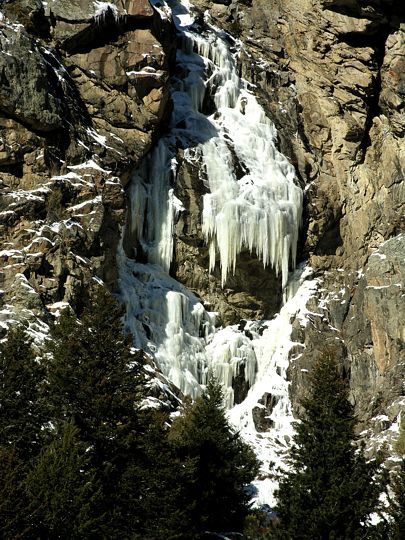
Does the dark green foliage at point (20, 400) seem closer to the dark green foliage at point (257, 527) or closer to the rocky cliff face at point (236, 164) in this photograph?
the dark green foliage at point (257, 527)

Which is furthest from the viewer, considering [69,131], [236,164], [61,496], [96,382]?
[236,164]

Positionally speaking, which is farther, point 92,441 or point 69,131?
point 69,131

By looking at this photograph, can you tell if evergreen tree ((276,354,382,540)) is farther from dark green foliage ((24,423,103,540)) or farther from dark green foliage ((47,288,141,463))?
dark green foliage ((24,423,103,540))

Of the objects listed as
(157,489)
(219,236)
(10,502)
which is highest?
(219,236)

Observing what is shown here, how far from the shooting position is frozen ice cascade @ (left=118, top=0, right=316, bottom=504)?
3928 centimetres

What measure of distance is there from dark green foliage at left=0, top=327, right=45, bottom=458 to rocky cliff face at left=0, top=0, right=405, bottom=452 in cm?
940

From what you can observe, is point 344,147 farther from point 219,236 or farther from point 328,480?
point 328,480

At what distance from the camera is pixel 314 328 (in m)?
42.6

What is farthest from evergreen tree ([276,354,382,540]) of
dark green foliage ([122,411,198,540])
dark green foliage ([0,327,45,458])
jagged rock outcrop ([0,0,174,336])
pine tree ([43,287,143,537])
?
jagged rock outcrop ([0,0,174,336])

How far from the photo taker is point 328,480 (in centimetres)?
2264

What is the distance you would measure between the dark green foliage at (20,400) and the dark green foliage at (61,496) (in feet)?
5.23

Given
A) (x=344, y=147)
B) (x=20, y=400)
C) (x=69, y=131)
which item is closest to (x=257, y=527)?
(x=20, y=400)

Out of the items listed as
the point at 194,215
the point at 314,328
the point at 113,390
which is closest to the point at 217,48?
the point at 194,215

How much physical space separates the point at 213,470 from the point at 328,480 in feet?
15.1
